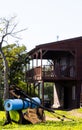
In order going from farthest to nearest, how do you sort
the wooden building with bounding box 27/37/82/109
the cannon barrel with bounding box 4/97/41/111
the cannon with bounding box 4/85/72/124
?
the wooden building with bounding box 27/37/82/109
the cannon with bounding box 4/85/72/124
the cannon barrel with bounding box 4/97/41/111

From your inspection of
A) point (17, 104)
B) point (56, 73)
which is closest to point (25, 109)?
point (17, 104)

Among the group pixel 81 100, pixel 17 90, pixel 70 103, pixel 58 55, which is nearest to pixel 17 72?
pixel 58 55

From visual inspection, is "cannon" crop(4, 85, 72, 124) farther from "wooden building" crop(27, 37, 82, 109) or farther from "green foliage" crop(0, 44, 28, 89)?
"green foliage" crop(0, 44, 28, 89)

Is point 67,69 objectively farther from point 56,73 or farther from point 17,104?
point 17,104

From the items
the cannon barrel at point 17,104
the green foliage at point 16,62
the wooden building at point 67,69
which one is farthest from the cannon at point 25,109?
the green foliage at point 16,62

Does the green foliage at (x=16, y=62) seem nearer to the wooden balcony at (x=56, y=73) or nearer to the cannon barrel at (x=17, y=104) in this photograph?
the wooden balcony at (x=56, y=73)

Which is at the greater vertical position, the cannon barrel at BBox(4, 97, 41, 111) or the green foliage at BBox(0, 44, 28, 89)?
the green foliage at BBox(0, 44, 28, 89)

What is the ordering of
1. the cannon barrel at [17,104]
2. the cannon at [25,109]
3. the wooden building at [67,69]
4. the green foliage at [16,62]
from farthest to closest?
the green foliage at [16,62] → the wooden building at [67,69] → the cannon at [25,109] → the cannon barrel at [17,104]

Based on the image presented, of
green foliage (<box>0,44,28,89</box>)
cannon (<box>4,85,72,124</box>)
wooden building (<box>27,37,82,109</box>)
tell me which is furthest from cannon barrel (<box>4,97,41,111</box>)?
green foliage (<box>0,44,28,89</box>)

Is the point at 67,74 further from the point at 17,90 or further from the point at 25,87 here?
the point at 17,90

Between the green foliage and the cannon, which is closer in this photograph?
the cannon

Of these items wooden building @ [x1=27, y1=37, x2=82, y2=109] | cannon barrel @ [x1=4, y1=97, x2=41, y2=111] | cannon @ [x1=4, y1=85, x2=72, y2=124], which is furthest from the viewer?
wooden building @ [x1=27, y1=37, x2=82, y2=109]

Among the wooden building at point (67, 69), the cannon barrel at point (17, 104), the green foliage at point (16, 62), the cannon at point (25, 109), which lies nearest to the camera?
the cannon barrel at point (17, 104)

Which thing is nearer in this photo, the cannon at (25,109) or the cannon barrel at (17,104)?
the cannon barrel at (17,104)
